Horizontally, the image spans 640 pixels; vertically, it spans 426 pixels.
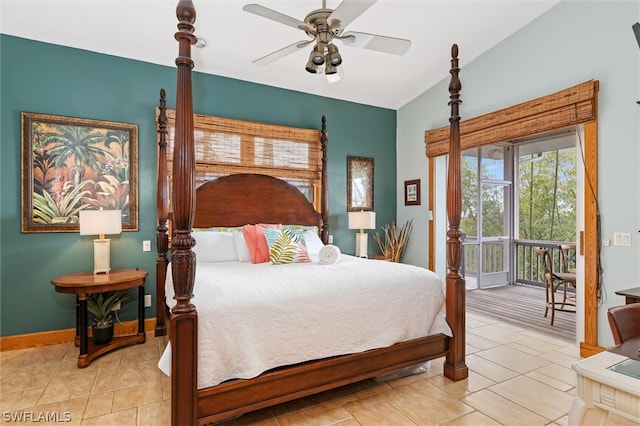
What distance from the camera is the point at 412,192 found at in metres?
5.32

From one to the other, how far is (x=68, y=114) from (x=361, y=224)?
3.55 metres

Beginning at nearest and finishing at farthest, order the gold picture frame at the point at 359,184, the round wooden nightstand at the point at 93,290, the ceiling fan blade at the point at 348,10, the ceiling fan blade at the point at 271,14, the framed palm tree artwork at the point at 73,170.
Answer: the ceiling fan blade at the point at 348,10 → the ceiling fan blade at the point at 271,14 → the round wooden nightstand at the point at 93,290 → the framed palm tree artwork at the point at 73,170 → the gold picture frame at the point at 359,184

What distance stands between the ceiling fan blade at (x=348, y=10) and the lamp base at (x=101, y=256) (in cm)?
287

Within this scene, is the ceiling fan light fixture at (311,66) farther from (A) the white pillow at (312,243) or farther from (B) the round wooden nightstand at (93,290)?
(B) the round wooden nightstand at (93,290)

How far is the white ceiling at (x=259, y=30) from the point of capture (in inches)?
123

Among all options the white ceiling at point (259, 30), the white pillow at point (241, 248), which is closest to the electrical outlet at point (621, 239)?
the white ceiling at point (259, 30)

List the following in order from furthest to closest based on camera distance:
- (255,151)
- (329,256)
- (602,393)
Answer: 1. (255,151)
2. (329,256)
3. (602,393)

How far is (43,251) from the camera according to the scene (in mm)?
3430

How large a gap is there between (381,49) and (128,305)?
3632 mm

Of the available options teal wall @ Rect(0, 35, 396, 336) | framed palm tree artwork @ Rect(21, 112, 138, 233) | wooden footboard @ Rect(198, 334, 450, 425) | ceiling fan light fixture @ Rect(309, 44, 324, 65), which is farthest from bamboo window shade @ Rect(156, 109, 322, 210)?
wooden footboard @ Rect(198, 334, 450, 425)

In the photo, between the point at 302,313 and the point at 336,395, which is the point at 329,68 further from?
the point at 336,395

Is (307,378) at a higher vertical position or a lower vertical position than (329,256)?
lower

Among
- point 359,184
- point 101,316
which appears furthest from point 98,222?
point 359,184

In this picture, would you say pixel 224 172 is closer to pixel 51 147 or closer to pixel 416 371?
pixel 51 147
